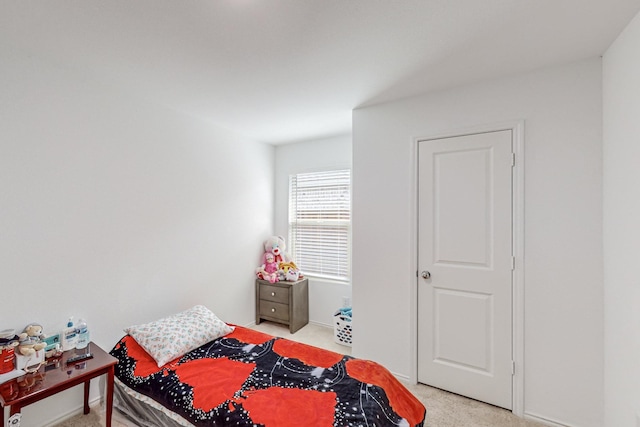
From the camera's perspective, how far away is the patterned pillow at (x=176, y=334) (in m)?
1.97

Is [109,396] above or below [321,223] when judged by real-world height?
below

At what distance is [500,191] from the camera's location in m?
2.07

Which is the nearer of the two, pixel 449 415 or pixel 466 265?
pixel 449 415

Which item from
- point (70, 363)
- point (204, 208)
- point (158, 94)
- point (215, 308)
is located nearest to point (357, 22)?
point (158, 94)

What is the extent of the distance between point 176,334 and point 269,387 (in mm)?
879

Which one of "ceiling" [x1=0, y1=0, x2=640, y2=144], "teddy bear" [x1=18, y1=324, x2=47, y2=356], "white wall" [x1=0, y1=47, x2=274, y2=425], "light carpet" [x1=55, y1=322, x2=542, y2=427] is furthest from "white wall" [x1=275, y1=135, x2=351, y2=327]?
"teddy bear" [x1=18, y1=324, x2=47, y2=356]

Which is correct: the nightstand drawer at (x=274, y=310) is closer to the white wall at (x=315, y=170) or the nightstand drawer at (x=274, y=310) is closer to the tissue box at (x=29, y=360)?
the white wall at (x=315, y=170)

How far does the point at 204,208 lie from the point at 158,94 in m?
1.13

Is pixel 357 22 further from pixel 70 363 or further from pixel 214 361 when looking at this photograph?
pixel 70 363

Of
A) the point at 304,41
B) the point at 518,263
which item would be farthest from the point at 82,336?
the point at 518,263

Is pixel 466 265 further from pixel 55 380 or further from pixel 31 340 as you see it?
pixel 31 340

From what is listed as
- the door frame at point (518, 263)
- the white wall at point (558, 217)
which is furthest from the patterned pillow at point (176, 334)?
the white wall at point (558, 217)

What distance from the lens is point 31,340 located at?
5.54 feet

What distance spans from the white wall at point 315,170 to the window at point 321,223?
0.09 metres
